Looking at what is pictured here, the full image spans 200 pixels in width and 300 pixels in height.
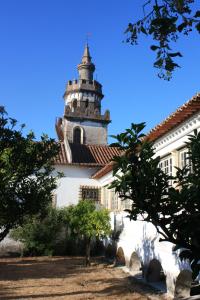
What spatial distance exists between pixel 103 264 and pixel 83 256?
3513mm

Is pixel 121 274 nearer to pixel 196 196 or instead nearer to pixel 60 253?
pixel 60 253

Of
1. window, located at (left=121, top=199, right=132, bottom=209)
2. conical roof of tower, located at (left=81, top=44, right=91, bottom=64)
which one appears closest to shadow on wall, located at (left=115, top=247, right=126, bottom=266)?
window, located at (left=121, top=199, right=132, bottom=209)

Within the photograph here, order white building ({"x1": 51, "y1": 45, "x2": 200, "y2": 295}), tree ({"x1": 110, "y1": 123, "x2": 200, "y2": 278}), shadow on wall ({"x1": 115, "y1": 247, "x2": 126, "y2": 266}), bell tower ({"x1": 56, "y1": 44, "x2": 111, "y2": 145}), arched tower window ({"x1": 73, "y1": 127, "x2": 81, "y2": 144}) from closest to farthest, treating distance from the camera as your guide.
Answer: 1. tree ({"x1": 110, "y1": 123, "x2": 200, "y2": 278})
2. white building ({"x1": 51, "y1": 45, "x2": 200, "y2": 295})
3. shadow on wall ({"x1": 115, "y1": 247, "x2": 126, "y2": 266})
4. arched tower window ({"x1": 73, "y1": 127, "x2": 81, "y2": 144})
5. bell tower ({"x1": 56, "y1": 44, "x2": 111, "y2": 145})

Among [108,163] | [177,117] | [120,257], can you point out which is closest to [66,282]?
[120,257]

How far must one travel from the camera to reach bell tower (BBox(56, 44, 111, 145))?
36.2 meters

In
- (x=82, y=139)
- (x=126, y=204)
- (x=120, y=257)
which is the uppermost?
(x=82, y=139)

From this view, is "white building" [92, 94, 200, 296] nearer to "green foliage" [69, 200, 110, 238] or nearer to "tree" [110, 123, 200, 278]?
"green foliage" [69, 200, 110, 238]

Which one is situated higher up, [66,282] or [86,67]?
[86,67]

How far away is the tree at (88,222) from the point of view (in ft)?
56.6

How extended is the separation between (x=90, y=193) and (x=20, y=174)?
1393cm

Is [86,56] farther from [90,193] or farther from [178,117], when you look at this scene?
[178,117]

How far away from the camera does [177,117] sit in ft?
34.7

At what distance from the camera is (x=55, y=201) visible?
74.7 feet

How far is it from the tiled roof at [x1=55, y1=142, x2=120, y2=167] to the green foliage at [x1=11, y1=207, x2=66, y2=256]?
3.90 m
